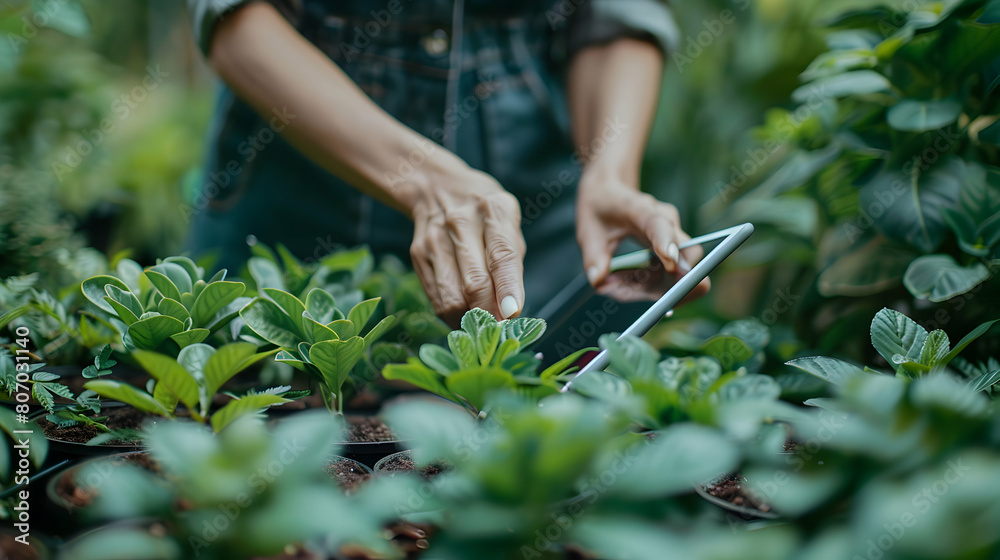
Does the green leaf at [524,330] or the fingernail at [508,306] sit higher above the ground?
the green leaf at [524,330]

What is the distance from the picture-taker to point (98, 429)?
1.51 ft

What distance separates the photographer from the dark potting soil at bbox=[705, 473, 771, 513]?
1.17 feet

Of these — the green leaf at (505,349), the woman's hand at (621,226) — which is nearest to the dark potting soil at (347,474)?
the green leaf at (505,349)

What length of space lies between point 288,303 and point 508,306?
0.65 feet

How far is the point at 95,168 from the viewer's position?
1.69 metres

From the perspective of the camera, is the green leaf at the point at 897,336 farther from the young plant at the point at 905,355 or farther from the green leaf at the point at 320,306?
the green leaf at the point at 320,306

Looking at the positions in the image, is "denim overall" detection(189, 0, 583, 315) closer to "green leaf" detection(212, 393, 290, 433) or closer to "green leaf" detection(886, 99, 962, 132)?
"green leaf" detection(886, 99, 962, 132)

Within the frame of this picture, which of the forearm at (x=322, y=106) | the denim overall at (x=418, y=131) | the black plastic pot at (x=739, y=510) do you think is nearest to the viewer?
the black plastic pot at (x=739, y=510)

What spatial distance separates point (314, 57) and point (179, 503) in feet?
2.08

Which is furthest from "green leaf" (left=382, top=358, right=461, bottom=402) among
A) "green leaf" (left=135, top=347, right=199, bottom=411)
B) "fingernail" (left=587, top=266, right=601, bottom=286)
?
"fingernail" (left=587, top=266, right=601, bottom=286)

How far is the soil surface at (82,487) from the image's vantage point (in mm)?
339

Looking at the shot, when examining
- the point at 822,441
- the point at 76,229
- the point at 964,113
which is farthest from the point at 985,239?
the point at 76,229

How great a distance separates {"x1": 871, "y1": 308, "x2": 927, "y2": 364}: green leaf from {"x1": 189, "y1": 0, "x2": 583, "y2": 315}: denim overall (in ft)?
1.86

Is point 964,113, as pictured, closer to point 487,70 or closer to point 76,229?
point 487,70
